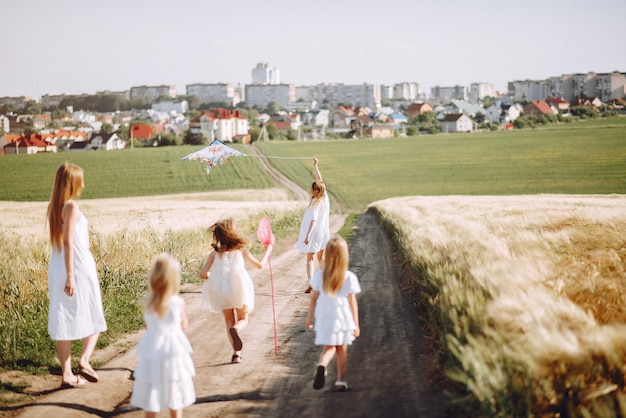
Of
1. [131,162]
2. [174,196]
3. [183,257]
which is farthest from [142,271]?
[131,162]

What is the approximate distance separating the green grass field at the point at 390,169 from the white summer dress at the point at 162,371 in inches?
1811

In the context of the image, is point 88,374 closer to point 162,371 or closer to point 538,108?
point 162,371

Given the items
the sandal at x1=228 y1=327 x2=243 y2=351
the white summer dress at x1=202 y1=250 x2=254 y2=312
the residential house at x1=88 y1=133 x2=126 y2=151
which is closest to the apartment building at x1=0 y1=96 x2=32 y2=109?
the residential house at x1=88 y1=133 x2=126 y2=151

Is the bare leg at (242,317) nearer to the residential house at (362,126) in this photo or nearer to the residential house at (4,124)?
the residential house at (4,124)

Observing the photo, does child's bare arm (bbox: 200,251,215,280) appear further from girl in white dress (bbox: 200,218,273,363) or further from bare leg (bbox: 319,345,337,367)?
bare leg (bbox: 319,345,337,367)

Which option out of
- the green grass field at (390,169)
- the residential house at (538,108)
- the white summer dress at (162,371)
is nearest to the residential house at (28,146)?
the green grass field at (390,169)

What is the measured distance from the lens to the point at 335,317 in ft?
22.9

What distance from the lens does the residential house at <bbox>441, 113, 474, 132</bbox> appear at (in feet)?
449

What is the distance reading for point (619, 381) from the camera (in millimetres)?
5066

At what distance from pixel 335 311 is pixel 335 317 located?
66 millimetres

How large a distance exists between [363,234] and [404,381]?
16861 mm

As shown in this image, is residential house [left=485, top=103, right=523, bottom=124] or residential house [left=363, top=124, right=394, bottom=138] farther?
residential house [left=485, top=103, right=523, bottom=124]

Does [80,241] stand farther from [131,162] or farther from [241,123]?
[241,123]

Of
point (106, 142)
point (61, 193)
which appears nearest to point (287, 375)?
point (61, 193)
